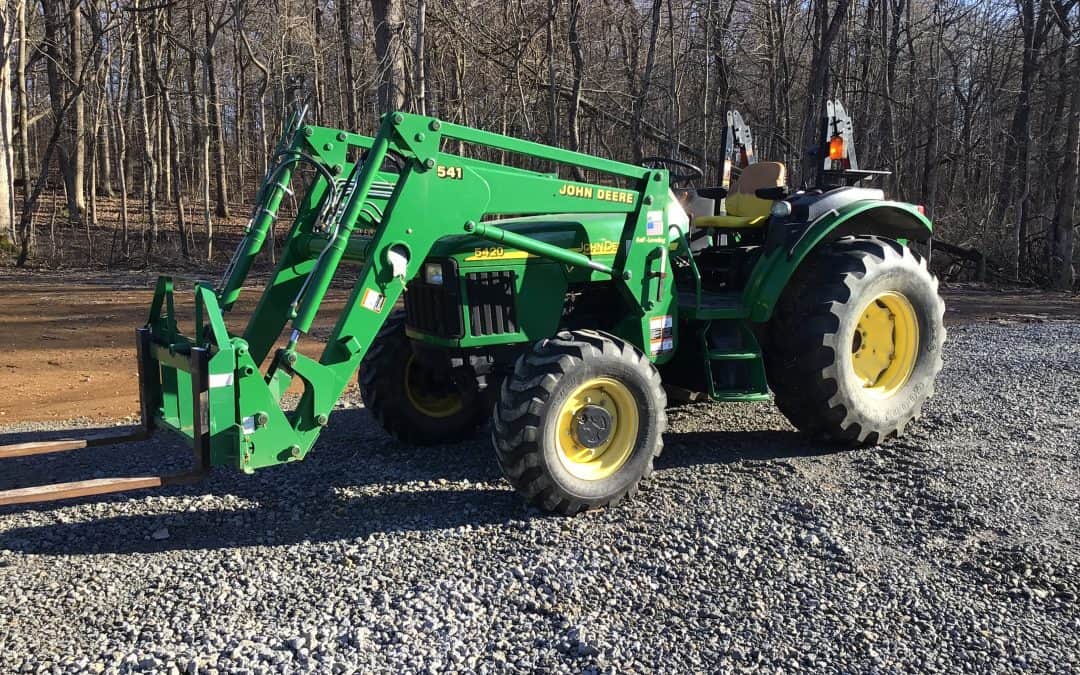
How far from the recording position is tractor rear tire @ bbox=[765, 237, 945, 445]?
5.03 metres

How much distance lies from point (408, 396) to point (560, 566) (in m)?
2.02

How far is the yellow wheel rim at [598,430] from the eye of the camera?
4.26 meters

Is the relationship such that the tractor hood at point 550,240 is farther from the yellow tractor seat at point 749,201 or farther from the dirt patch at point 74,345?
the dirt patch at point 74,345

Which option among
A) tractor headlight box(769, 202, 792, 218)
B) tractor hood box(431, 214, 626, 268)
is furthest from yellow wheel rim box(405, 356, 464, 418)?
tractor headlight box(769, 202, 792, 218)

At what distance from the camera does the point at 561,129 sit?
2472 centimetres

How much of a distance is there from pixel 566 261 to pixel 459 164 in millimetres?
768

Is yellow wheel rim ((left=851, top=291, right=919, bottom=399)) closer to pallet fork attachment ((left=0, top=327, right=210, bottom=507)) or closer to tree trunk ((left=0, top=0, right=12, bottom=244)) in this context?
pallet fork attachment ((left=0, top=327, right=210, bottom=507))

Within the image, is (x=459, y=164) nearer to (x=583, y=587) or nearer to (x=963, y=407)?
(x=583, y=587)

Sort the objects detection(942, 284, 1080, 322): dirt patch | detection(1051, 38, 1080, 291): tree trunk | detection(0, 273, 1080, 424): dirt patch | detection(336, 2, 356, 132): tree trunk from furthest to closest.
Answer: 1. detection(336, 2, 356, 132): tree trunk
2. detection(1051, 38, 1080, 291): tree trunk
3. detection(942, 284, 1080, 322): dirt patch
4. detection(0, 273, 1080, 424): dirt patch

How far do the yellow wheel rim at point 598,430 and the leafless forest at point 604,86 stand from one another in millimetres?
9234

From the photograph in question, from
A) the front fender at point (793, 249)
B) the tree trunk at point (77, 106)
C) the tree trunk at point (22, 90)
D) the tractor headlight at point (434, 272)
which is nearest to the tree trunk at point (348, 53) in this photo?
the tree trunk at point (77, 106)

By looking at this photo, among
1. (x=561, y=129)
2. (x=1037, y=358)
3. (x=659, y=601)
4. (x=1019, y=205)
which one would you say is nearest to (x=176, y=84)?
(x=561, y=129)

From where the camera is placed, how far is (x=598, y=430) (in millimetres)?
4332

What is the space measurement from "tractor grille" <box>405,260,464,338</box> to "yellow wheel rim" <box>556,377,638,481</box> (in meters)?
0.77
